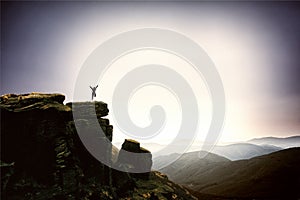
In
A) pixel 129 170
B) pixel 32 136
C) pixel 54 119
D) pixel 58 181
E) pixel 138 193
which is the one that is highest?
pixel 54 119

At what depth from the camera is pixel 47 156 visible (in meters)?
43.6

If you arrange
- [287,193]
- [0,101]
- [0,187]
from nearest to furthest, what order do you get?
[0,187], [0,101], [287,193]

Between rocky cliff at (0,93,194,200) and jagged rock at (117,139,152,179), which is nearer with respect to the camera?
rocky cliff at (0,93,194,200)

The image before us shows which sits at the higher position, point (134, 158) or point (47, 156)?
point (47, 156)

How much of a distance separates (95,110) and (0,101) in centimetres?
1972

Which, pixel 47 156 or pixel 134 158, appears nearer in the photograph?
pixel 47 156

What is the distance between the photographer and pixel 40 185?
135 feet

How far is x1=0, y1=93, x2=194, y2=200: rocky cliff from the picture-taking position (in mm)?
40812

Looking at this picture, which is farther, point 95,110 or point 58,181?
point 95,110

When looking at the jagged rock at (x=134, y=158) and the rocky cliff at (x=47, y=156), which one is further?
the jagged rock at (x=134, y=158)

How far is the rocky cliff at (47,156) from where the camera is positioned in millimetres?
40812

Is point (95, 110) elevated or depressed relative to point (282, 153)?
elevated

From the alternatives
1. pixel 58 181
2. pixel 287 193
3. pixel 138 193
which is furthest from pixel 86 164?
pixel 287 193

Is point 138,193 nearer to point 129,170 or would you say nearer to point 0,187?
point 129,170
